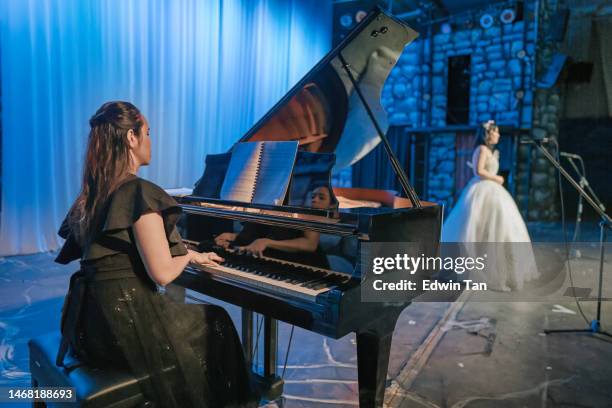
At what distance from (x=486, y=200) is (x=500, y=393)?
244 cm

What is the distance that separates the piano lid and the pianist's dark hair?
1044mm

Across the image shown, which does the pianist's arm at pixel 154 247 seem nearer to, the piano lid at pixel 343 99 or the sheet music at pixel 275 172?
the sheet music at pixel 275 172

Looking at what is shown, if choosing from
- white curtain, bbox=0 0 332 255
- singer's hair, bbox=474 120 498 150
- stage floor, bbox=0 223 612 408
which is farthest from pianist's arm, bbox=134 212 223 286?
white curtain, bbox=0 0 332 255

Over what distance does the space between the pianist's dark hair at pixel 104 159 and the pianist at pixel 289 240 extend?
0.61 metres

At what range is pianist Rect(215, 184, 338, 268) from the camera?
1.73 meters

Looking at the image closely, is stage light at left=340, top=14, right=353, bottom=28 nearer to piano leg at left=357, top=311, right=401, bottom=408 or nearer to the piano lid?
the piano lid

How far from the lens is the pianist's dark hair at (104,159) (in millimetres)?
1492

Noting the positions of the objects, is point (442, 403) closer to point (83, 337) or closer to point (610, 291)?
point (83, 337)

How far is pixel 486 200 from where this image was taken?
4.36m

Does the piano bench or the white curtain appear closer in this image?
the piano bench

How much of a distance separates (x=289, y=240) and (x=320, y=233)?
159 mm

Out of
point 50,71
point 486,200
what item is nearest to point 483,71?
point 486,200

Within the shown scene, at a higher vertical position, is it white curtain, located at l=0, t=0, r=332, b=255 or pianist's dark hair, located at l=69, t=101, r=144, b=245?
white curtain, located at l=0, t=0, r=332, b=255

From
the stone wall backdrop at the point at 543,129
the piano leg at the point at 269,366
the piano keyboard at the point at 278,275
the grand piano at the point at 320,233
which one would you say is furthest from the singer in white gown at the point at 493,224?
the stone wall backdrop at the point at 543,129
